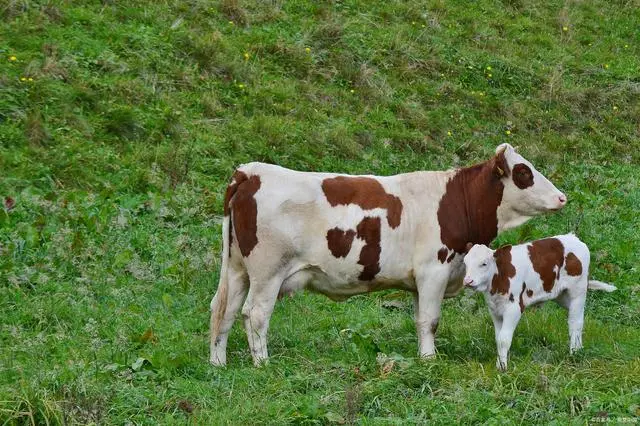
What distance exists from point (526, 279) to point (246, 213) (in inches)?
96.5

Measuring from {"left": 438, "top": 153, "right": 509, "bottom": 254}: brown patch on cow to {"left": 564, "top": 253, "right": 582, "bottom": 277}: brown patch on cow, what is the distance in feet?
2.54

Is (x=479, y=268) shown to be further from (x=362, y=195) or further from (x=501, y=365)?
(x=362, y=195)

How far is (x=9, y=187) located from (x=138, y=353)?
442cm

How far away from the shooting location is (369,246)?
28.3 ft

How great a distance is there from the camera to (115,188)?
40.3 ft

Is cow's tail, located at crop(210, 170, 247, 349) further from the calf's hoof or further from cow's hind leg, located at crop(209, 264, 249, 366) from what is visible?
the calf's hoof

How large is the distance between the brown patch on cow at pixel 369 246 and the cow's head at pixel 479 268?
2.61 feet

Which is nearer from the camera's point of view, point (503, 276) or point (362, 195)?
point (503, 276)

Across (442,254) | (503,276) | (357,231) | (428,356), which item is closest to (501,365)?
(428,356)

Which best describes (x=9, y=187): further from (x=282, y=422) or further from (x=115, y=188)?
(x=282, y=422)

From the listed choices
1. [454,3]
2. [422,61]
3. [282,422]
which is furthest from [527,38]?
[282,422]

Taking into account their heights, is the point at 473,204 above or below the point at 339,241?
above

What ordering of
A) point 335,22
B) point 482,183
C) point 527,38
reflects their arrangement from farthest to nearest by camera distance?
1. point 527,38
2. point 335,22
3. point 482,183

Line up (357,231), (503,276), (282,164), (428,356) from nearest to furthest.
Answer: (428,356), (503,276), (357,231), (282,164)
